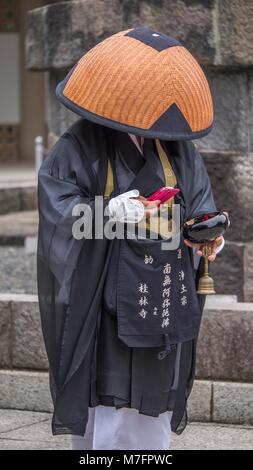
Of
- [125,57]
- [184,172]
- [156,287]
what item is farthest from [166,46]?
[156,287]

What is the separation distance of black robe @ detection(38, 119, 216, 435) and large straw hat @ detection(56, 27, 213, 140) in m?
0.13

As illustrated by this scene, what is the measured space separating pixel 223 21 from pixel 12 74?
13582 mm

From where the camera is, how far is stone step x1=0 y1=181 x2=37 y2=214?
39.4 feet

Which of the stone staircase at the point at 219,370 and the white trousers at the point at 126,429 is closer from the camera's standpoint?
the white trousers at the point at 126,429

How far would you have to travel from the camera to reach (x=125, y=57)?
381 cm

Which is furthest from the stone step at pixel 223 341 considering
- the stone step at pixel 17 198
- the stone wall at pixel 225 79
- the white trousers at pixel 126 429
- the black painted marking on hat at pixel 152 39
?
the stone step at pixel 17 198

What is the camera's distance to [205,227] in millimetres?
3854

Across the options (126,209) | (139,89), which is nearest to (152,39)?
(139,89)

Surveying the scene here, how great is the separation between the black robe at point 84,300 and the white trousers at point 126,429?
7 cm

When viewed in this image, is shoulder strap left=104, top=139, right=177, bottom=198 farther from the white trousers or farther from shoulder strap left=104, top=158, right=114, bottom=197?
the white trousers

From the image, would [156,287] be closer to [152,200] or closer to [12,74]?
[152,200]

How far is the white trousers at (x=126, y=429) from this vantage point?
3959 mm

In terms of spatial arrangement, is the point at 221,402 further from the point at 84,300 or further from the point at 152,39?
the point at 152,39

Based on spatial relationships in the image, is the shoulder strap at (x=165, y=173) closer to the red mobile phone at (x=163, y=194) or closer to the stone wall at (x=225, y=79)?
the red mobile phone at (x=163, y=194)
